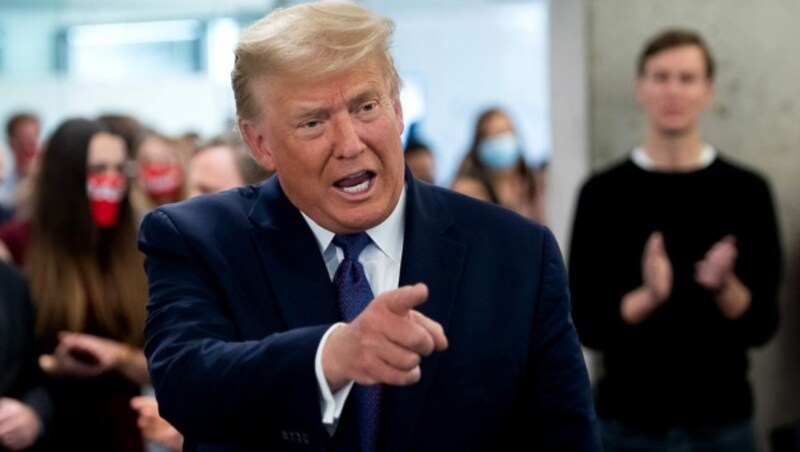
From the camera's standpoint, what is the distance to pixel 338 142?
7.77ft

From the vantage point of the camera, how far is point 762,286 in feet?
15.7

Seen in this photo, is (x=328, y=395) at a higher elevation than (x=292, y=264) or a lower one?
lower

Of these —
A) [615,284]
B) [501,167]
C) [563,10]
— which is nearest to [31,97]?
[501,167]

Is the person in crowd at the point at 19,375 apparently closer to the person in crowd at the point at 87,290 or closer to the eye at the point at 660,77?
the person in crowd at the point at 87,290

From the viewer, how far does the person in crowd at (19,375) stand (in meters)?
4.53

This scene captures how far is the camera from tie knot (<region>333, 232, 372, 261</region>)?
8.21 ft

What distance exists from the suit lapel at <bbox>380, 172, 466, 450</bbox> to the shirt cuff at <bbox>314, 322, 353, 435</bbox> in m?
0.11

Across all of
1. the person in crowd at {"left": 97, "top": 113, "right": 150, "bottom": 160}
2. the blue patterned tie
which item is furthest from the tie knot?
the person in crowd at {"left": 97, "top": 113, "right": 150, "bottom": 160}

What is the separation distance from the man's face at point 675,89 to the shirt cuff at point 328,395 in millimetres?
2806

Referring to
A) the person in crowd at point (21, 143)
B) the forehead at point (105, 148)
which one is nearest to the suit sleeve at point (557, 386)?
the forehead at point (105, 148)

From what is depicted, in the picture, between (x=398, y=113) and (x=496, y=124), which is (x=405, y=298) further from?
(x=496, y=124)

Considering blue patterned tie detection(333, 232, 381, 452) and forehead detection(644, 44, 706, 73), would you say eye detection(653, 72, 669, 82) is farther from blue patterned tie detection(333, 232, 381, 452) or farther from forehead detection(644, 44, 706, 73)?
blue patterned tie detection(333, 232, 381, 452)

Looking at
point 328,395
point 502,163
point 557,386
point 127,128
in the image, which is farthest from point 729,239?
point 502,163

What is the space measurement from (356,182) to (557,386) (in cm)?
47
